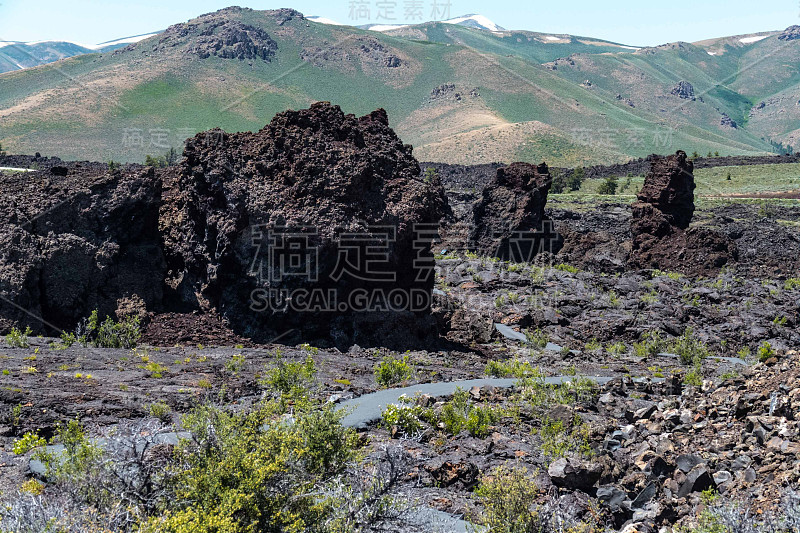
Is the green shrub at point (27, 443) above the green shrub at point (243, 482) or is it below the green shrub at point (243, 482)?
below

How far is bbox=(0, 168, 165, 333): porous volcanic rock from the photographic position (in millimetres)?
16234

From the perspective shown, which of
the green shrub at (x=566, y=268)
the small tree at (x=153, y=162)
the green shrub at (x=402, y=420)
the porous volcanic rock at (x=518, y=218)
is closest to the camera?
the green shrub at (x=402, y=420)

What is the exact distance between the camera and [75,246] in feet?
56.1

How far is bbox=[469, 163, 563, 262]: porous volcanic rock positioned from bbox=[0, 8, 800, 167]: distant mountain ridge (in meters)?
A: 67.3

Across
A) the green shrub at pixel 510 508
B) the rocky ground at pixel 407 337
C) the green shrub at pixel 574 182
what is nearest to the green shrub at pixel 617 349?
the rocky ground at pixel 407 337

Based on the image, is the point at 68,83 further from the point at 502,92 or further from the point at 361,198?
the point at 361,198

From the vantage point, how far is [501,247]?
35844 millimetres

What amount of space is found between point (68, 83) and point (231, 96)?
105 feet

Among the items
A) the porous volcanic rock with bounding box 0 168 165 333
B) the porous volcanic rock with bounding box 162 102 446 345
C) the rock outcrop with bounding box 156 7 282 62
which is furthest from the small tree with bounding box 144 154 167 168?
the rock outcrop with bounding box 156 7 282 62

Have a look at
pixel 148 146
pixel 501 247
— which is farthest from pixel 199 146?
pixel 148 146

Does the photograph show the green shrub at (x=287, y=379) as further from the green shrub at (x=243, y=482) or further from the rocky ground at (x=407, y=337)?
the green shrub at (x=243, y=482)

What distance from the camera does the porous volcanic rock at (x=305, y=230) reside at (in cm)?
1703

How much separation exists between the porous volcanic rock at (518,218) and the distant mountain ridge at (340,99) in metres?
67.3

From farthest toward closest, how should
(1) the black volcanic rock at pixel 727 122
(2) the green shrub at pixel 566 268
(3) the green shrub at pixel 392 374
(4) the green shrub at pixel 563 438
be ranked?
(1) the black volcanic rock at pixel 727 122 → (2) the green shrub at pixel 566 268 → (3) the green shrub at pixel 392 374 → (4) the green shrub at pixel 563 438
